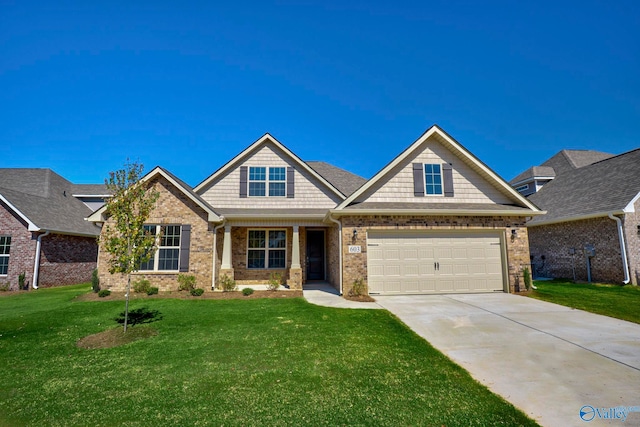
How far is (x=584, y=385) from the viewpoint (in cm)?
407

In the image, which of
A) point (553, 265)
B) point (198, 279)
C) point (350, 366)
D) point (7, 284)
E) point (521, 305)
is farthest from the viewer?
point (553, 265)

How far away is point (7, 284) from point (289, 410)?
1704 centimetres

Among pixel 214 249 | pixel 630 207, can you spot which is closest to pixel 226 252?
pixel 214 249

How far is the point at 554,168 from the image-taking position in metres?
21.9

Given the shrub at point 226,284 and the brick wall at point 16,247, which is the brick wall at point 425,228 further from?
the brick wall at point 16,247

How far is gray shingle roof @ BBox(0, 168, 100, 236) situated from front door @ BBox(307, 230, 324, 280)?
1214 cm

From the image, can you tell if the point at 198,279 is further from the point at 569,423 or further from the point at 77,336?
the point at 569,423

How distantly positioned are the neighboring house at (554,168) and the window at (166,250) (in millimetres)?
22827

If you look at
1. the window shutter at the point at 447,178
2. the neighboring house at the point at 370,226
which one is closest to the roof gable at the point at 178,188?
the neighboring house at the point at 370,226

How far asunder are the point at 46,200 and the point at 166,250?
426 inches

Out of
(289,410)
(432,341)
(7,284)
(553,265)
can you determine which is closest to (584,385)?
(432,341)

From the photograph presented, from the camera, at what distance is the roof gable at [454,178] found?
39.1 feet

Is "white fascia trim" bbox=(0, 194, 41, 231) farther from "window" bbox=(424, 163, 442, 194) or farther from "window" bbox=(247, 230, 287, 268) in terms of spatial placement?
"window" bbox=(424, 163, 442, 194)

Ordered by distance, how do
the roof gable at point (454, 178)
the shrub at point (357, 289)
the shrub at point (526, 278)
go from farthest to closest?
the roof gable at point (454, 178)
the shrub at point (526, 278)
the shrub at point (357, 289)
